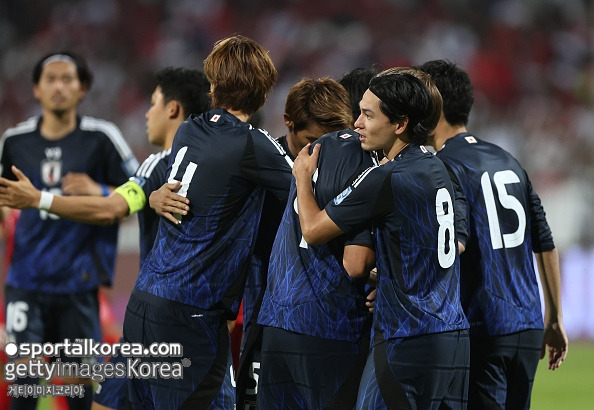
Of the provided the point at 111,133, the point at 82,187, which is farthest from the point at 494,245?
the point at 111,133

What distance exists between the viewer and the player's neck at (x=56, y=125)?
6.82 meters

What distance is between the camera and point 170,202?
13.8ft

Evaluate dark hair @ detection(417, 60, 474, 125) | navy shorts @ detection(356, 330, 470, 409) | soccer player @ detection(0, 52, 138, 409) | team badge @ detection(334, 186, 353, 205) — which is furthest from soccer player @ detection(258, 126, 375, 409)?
soccer player @ detection(0, 52, 138, 409)

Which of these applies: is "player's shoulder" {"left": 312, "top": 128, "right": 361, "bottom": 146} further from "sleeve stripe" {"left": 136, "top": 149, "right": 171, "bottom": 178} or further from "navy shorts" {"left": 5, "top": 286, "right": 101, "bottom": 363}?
"navy shorts" {"left": 5, "top": 286, "right": 101, "bottom": 363}

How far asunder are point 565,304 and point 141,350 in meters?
8.79

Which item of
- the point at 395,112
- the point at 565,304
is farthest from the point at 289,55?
the point at 395,112

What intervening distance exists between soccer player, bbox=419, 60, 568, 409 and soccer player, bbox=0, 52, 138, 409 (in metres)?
2.75

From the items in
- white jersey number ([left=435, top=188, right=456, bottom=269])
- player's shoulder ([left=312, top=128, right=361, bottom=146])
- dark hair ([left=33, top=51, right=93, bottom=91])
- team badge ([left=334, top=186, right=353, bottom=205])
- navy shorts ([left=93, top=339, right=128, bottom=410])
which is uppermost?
dark hair ([left=33, top=51, right=93, bottom=91])

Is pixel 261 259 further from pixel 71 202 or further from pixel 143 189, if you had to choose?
pixel 71 202

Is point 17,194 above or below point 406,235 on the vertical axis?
above

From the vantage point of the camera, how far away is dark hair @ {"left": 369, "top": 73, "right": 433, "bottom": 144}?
3654 mm

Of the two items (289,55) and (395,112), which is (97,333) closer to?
(395,112)

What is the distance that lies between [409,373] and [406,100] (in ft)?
3.39

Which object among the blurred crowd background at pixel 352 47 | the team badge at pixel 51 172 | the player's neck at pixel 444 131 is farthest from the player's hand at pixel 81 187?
the blurred crowd background at pixel 352 47
